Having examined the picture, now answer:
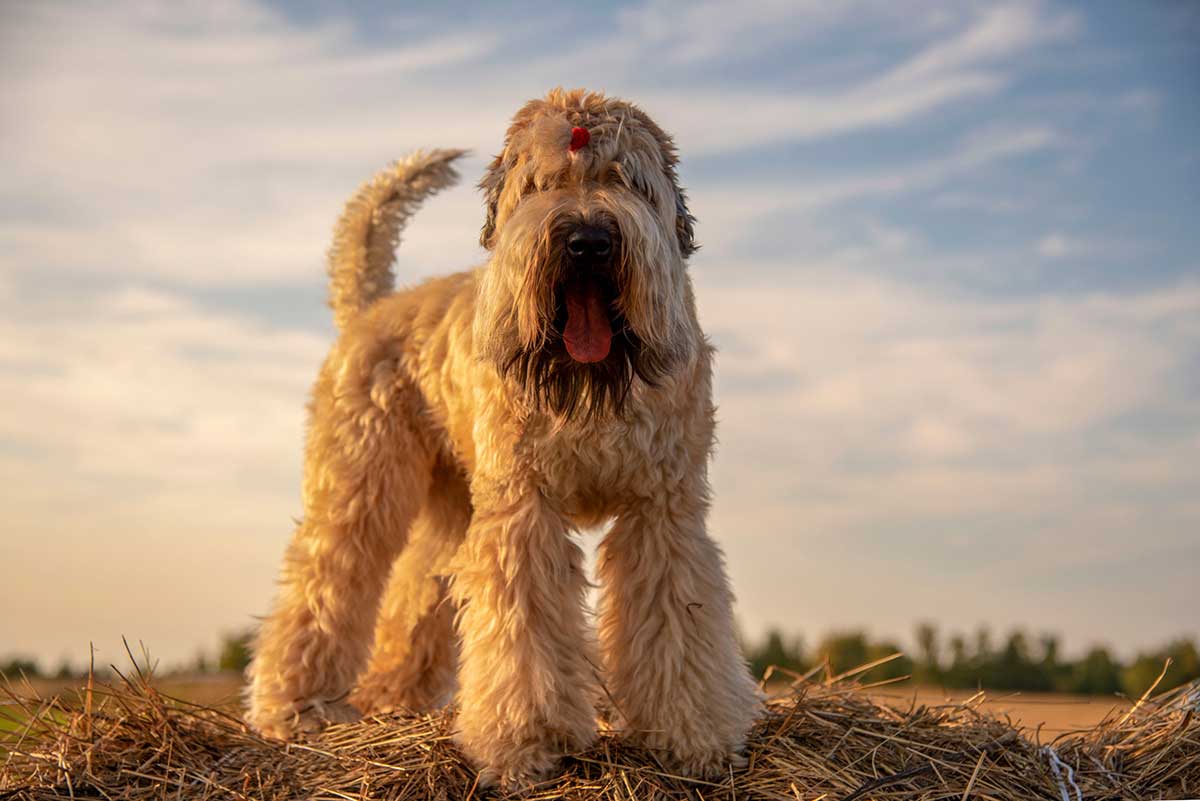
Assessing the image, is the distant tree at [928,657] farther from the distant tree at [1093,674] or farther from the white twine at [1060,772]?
the white twine at [1060,772]

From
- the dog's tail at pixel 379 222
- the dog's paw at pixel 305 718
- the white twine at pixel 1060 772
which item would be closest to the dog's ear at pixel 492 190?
the dog's tail at pixel 379 222

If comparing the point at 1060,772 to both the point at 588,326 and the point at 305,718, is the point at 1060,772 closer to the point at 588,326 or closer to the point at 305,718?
the point at 588,326

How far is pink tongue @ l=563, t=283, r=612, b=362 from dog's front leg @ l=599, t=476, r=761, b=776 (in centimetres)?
72

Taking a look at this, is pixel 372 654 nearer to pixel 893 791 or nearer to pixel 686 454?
pixel 686 454

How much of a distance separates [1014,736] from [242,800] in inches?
135

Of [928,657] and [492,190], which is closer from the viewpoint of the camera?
[492,190]

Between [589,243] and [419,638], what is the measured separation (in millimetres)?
3104


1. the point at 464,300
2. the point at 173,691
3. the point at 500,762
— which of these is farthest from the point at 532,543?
the point at 173,691

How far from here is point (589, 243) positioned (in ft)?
13.1

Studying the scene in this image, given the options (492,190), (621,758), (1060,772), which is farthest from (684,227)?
(1060,772)

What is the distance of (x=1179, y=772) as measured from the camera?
4984 millimetres

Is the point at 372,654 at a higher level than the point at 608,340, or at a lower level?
lower

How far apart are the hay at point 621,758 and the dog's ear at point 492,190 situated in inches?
85.1

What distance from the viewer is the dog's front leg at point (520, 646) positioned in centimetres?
454
